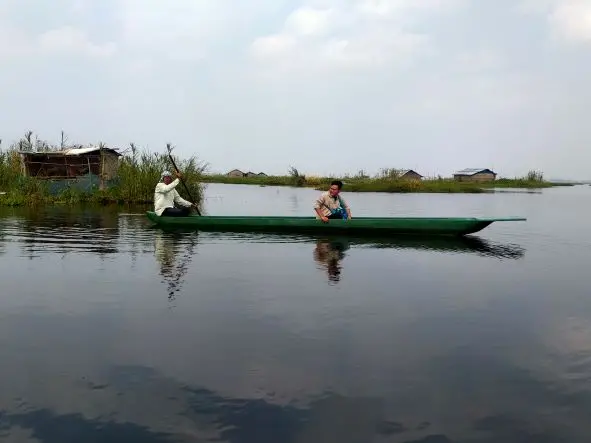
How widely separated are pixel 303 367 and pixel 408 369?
3.39ft

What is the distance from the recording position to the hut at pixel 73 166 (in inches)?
1039

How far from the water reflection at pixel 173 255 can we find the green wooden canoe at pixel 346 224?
50cm

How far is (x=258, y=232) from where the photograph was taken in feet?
50.0

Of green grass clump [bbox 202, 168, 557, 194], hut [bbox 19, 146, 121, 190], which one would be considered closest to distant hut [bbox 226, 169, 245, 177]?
green grass clump [bbox 202, 168, 557, 194]

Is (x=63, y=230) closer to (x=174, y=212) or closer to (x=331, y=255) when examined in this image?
(x=174, y=212)

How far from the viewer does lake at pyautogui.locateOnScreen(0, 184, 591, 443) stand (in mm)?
4129

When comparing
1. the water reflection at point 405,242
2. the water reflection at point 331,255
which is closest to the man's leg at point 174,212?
the water reflection at point 405,242

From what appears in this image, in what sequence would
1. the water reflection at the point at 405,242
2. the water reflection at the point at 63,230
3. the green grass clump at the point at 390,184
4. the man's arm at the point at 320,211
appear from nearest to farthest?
the water reflection at the point at 63,230
the water reflection at the point at 405,242
the man's arm at the point at 320,211
the green grass clump at the point at 390,184

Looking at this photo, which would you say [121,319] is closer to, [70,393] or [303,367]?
[70,393]

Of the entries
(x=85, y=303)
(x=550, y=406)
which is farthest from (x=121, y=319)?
(x=550, y=406)

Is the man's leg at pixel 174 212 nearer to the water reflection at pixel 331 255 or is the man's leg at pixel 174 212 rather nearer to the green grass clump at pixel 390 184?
the water reflection at pixel 331 255

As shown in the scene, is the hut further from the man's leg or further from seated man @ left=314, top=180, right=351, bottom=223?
seated man @ left=314, top=180, right=351, bottom=223

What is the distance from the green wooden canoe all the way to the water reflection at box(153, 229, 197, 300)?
1.65 feet

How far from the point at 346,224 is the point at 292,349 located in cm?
850
